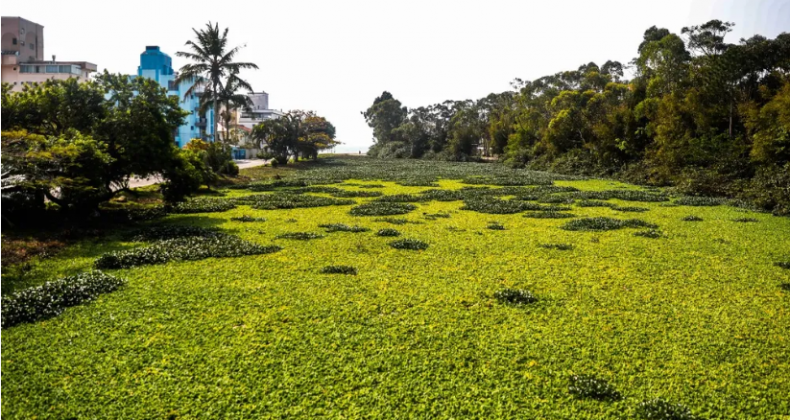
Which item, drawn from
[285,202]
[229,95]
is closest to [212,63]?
[229,95]

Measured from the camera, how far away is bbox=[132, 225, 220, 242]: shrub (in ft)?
38.7

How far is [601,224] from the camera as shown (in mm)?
14438

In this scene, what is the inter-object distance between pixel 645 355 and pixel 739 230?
1051 centimetres

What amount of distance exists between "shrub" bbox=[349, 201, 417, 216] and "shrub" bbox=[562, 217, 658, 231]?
5922mm

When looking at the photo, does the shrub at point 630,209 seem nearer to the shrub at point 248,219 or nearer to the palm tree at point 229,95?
the shrub at point 248,219

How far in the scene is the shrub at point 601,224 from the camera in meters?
14.1

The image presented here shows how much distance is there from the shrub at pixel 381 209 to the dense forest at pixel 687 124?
13080 mm

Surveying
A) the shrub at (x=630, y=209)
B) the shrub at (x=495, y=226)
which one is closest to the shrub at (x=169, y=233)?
the shrub at (x=495, y=226)

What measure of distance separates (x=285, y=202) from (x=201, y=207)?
127 inches

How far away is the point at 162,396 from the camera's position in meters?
4.79

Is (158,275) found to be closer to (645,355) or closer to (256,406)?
(256,406)

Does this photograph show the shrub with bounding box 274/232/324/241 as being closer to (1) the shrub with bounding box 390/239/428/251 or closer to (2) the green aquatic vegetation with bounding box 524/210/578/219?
(1) the shrub with bounding box 390/239/428/251

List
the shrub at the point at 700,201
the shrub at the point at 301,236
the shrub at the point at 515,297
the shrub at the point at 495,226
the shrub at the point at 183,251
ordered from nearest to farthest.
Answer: the shrub at the point at 515,297 < the shrub at the point at 183,251 < the shrub at the point at 301,236 < the shrub at the point at 495,226 < the shrub at the point at 700,201

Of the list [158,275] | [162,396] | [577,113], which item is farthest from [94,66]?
[162,396]
